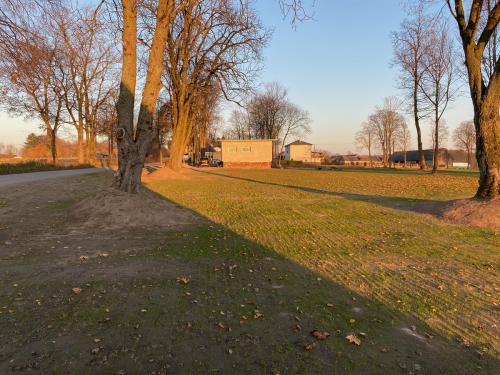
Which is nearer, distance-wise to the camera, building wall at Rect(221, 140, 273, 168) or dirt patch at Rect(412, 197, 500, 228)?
dirt patch at Rect(412, 197, 500, 228)

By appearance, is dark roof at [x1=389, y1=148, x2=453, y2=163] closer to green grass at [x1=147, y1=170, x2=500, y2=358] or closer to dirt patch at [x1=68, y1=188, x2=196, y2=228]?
green grass at [x1=147, y1=170, x2=500, y2=358]

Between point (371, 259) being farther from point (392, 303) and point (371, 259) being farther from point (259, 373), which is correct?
point (259, 373)

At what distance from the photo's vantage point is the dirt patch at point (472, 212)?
7.11 meters

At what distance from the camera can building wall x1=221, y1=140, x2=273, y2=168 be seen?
42.6 metres

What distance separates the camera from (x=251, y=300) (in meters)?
3.65

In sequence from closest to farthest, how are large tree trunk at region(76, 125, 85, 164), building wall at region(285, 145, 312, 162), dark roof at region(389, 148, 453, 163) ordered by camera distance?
large tree trunk at region(76, 125, 85, 164)
dark roof at region(389, 148, 453, 163)
building wall at region(285, 145, 312, 162)

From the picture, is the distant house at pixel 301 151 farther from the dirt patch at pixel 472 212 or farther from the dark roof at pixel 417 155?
the dirt patch at pixel 472 212

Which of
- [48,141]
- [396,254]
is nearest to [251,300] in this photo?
[396,254]

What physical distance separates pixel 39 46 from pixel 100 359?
30.5 feet

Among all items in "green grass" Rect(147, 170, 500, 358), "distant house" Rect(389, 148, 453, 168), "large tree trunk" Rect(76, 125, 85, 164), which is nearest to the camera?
"green grass" Rect(147, 170, 500, 358)

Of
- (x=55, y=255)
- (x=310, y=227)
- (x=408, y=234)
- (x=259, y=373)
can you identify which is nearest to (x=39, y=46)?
(x=55, y=255)

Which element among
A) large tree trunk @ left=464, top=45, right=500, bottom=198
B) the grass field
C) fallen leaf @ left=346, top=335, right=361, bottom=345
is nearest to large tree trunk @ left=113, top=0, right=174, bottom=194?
the grass field

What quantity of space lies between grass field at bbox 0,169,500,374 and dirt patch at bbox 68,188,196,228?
0.67 m

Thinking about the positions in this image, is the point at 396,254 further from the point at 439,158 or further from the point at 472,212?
the point at 439,158
